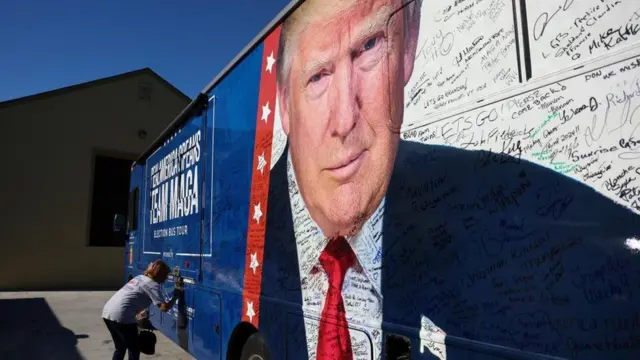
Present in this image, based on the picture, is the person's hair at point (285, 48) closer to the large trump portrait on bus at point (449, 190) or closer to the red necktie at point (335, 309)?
the large trump portrait on bus at point (449, 190)

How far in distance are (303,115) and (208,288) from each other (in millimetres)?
2058

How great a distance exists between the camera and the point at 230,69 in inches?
166

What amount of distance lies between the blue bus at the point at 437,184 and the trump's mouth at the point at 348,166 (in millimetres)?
10

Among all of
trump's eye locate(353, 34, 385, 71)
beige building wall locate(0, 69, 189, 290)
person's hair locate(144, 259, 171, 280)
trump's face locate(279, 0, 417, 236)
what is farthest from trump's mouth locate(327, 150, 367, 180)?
beige building wall locate(0, 69, 189, 290)

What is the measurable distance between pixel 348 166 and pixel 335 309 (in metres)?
Result: 0.78

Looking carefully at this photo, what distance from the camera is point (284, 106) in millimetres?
3293

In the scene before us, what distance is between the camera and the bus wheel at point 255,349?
342 cm

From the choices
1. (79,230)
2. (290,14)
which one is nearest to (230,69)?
(290,14)

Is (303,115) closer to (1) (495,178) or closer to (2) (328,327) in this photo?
(2) (328,327)

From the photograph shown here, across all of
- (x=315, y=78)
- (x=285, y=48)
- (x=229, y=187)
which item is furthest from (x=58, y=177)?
(x=315, y=78)

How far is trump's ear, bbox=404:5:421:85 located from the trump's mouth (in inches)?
17.6
